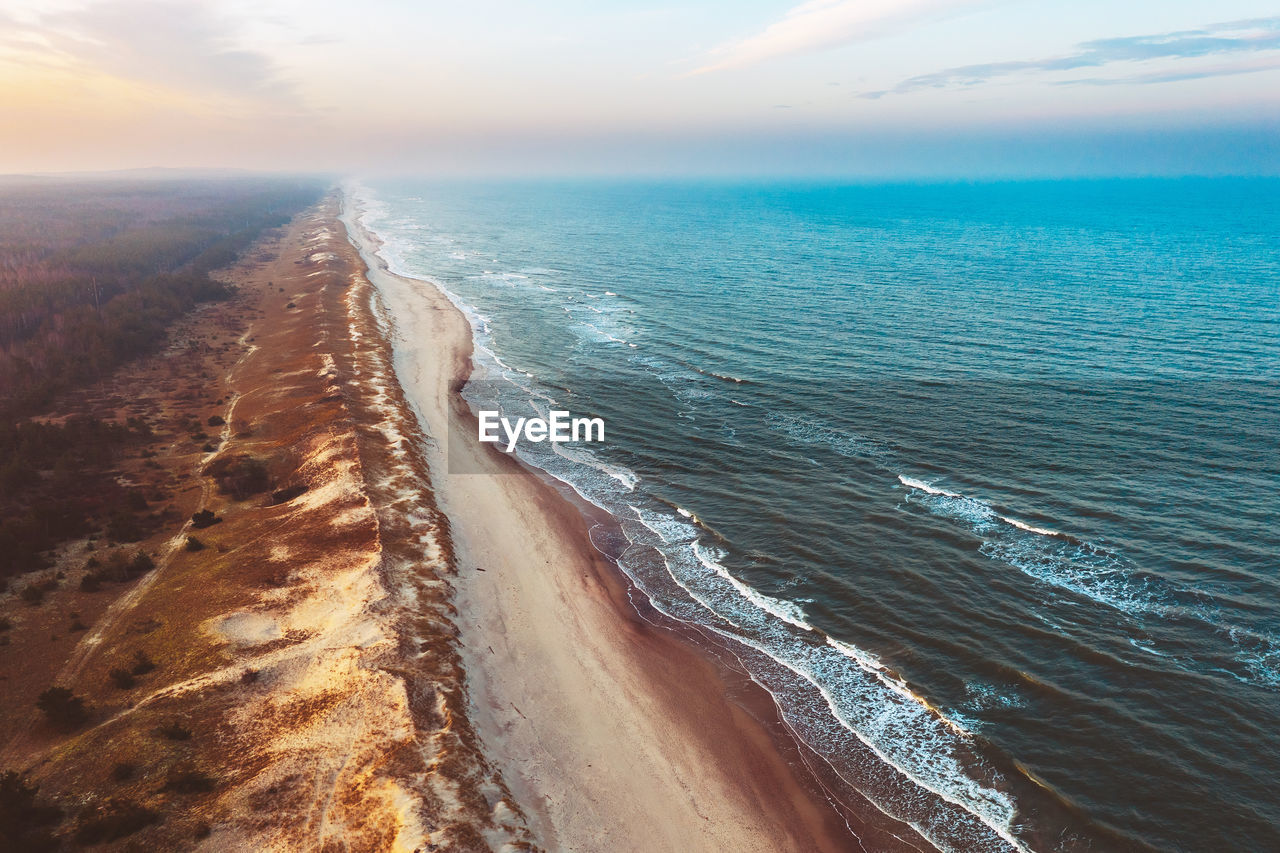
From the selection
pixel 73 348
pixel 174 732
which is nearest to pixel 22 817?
pixel 174 732

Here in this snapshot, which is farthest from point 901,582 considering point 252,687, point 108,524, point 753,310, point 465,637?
point 753,310

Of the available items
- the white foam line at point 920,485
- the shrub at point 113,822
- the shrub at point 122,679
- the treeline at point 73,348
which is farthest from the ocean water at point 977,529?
the treeline at point 73,348

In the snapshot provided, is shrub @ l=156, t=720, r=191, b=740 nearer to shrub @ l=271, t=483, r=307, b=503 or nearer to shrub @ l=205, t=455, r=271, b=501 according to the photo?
shrub @ l=271, t=483, r=307, b=503

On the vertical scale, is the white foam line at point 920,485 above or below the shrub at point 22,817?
above

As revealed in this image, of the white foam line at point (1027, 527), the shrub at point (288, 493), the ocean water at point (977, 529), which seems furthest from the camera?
the shrub at point (288, 493)

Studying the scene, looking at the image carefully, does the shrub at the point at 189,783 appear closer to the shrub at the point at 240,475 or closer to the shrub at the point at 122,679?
the shrub at the point at 122,679

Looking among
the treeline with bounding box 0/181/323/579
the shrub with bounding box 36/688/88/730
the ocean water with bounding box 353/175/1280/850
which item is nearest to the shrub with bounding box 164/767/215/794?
the shrub with bounding box 36/688/88/730

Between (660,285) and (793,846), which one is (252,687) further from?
(660,285)
